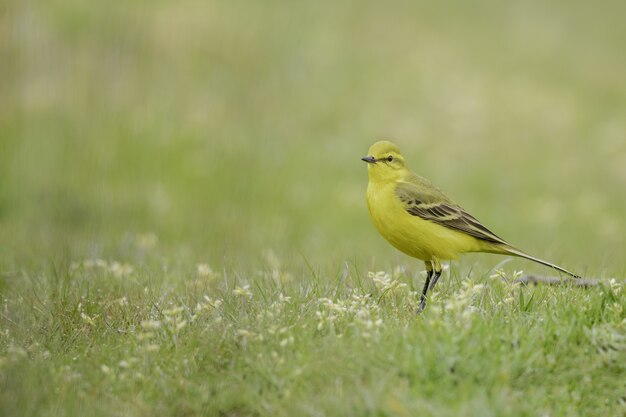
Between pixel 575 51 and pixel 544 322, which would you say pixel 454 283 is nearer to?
pixel 544 322

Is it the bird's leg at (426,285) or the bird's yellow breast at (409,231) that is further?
the bird's yellow breast at (409,231)

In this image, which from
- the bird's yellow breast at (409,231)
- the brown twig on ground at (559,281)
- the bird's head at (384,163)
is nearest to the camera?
the brown twig on ground at (559,281)

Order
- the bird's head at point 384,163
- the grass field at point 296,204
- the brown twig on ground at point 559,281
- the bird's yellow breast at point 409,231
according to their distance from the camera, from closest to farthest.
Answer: the grass field at point 296,204
the brown twig on ground at point 559,281
the bird's yellow breast at point 409,231
the bird's head at point 384,163

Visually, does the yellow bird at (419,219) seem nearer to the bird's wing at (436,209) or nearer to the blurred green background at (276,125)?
the bird's wing at (436,209)

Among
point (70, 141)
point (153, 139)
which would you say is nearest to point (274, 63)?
point (153, 139)

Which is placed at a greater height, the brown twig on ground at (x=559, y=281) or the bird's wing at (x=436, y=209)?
the bird's wing at (x=436, y=209)

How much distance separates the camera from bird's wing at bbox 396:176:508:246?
713 centimetres

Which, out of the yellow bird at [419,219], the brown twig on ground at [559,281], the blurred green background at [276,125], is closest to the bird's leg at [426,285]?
the yellow bird at [419,219]

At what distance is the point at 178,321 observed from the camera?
5633 millimetres

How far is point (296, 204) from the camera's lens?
14.0 m

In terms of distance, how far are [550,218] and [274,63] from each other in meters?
6.76

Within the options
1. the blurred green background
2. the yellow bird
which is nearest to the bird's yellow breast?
the yellow bird

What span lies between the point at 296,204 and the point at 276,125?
2783 millimetres

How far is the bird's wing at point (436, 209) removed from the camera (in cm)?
713
